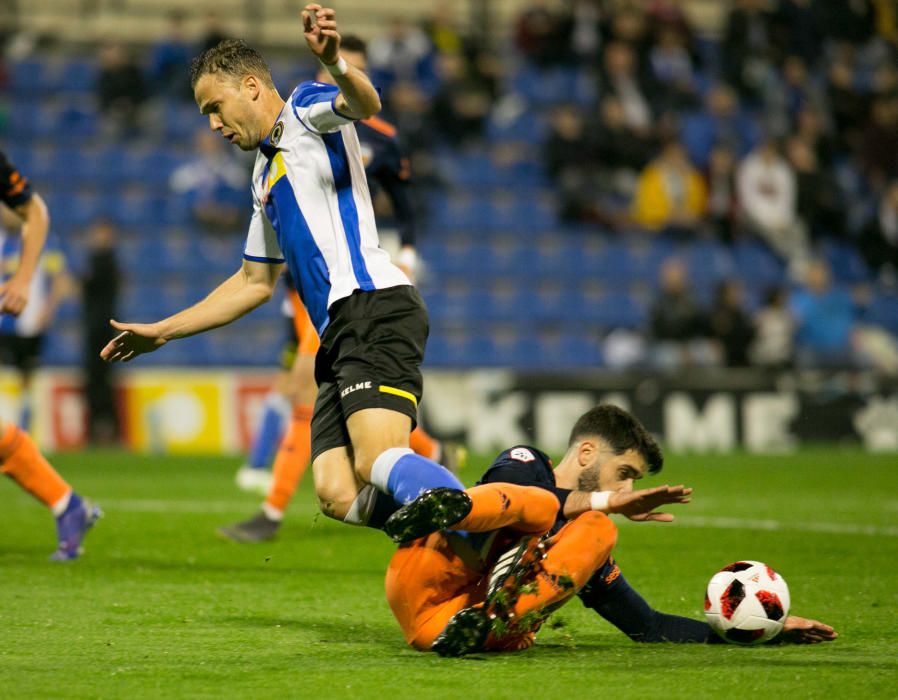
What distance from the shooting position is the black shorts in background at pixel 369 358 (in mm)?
4602

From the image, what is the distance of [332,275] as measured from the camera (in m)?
4.81

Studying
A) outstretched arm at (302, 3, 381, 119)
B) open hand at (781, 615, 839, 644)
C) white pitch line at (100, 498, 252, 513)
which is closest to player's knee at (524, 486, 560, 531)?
open hand at (781, 615, 839, 644)

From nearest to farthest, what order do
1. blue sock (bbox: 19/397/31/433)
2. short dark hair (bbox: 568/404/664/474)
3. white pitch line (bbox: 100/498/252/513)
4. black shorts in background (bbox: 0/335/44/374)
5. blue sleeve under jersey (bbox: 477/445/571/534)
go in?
blue sleeve under jersey (bbox: 477/445/571/534) < short dark hair (bbox: 568/404/664/474) < white pitch line (bbox: 100/498/252/513) < blue sock (bbox: 19/397/31/433) < black shorts in background (bbox: 0/335/44/374)

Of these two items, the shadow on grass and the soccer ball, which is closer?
the soccer ball

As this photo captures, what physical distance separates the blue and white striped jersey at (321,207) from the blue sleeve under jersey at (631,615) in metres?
1.17

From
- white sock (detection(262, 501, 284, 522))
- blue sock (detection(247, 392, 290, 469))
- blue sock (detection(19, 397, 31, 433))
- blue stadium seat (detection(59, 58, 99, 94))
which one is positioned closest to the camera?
white sock (detection(262, 501, 284, 522))

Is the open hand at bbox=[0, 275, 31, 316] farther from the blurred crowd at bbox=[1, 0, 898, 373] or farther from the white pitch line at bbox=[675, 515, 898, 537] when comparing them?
the blurred crowd at bbox=[1, 0, 898, 373]

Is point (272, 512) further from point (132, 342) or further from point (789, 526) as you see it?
point (789, 526)

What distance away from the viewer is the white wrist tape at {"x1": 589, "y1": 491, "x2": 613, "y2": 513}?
14.4ft

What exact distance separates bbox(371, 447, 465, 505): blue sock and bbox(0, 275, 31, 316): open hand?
9.14ft

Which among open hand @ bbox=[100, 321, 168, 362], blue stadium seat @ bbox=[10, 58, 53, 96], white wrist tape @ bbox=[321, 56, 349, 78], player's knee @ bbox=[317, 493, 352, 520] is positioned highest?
blue stadium seat @ bbox=[10, 58, 53, 96]

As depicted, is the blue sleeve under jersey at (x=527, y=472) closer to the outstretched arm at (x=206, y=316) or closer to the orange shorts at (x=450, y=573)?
the orange shorts at (x=450, y=573)

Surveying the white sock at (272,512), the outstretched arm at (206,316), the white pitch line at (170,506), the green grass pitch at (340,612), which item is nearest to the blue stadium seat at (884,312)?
the green grass pitch at (340,612)

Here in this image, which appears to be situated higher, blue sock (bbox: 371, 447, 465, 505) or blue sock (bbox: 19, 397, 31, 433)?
blue sock (bbox: 371, 447, 465, 505)
